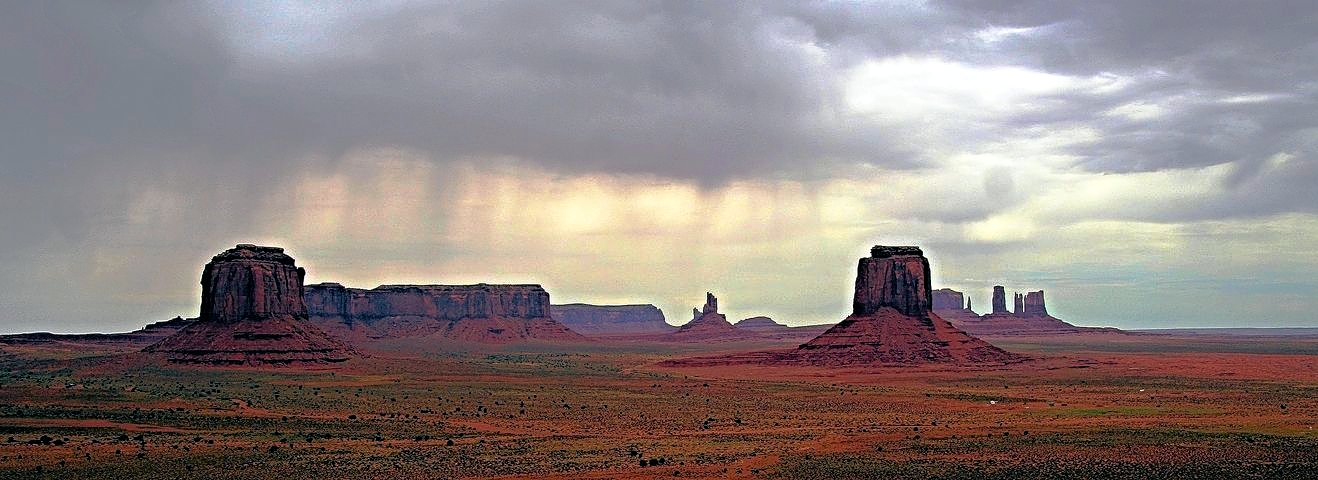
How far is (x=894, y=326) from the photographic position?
117562 mm

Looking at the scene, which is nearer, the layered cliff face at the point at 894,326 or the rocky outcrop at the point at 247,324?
the rocky outcrop at the point at 247,324

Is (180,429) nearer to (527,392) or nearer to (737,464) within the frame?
(737,464)

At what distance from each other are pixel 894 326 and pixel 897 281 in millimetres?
4913

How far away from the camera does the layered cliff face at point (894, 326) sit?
113750 millimetres

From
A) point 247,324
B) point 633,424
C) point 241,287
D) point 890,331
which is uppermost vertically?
point 241,287

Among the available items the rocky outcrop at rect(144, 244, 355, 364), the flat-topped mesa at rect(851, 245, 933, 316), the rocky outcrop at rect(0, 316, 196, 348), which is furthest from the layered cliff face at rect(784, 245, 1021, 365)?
the rocky outcrop at rect(0, 316, 196, 348)

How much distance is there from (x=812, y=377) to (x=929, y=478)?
61213mm

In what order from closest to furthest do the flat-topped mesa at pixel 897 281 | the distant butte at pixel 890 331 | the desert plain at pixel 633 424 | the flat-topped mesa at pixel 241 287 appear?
the desert plain at pixel 633 424 → the flat-topped mesa at pixel 241 287 → the distant butte at pixel 890 331 → the flat-topped mesa at pixel 897 281

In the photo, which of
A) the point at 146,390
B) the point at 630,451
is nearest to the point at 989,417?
the point at 630,451

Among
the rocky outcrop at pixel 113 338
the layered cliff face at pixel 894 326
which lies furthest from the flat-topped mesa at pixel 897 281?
the rocky outcrop at pixel 113 338

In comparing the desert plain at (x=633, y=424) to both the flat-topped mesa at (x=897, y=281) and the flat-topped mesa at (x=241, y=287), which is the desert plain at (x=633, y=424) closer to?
the flat-topped mesa at (x=241, y=287)

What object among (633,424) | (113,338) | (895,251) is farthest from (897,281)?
(113,338)

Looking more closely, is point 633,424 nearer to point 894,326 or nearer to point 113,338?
point 894,326

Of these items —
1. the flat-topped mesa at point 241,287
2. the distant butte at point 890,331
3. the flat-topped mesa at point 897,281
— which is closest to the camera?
the flat-topped mesa at point 241,287
